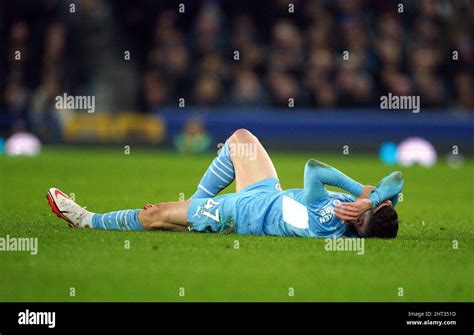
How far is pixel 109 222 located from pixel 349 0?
17443mm

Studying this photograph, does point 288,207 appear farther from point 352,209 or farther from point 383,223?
point 383,223

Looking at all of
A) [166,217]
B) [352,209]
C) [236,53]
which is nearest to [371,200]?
[352,209]

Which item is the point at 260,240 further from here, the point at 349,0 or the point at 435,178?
the point at 349,0

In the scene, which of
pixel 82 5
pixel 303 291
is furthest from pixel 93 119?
pixel 303 291

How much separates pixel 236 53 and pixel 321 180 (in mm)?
16575

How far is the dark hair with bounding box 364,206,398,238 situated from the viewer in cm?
920

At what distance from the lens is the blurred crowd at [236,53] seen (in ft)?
81.5

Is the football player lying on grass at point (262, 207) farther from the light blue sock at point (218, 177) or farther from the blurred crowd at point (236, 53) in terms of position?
the blurred crowd at point (236, 53)

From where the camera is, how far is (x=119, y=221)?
10.2 m

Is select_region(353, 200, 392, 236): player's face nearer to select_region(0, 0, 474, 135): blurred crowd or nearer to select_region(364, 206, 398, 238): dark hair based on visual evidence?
select_region(364, 206, 398, 238): dark hair

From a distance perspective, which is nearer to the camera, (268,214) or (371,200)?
(371,200)

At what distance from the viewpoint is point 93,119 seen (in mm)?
Result: 24766

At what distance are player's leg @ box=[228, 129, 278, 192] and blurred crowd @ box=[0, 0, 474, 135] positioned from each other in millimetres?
14340

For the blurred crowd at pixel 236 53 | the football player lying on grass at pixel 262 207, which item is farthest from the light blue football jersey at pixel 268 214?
the blurred crowd at pixel 236 53
